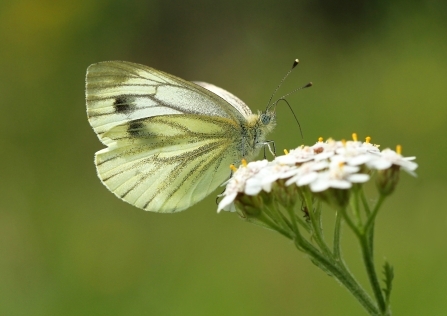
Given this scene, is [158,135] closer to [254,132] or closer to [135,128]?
[135,128]

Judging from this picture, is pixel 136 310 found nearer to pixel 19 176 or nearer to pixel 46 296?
pixel 46 296

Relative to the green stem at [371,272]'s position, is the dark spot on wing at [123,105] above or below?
above

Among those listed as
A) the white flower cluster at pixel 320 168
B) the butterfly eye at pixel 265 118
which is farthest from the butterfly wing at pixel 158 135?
the white flower cluster at pixel 320 168

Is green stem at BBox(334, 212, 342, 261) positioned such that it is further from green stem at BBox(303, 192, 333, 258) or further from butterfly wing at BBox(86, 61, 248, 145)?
butterfly wing at BBox(86, 61, 248, 145)

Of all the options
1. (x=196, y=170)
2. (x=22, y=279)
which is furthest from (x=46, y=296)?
(x=196, y=170)

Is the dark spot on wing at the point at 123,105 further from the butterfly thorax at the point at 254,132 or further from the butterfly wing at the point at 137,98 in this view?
the butterfly thorax at the point at 254,132

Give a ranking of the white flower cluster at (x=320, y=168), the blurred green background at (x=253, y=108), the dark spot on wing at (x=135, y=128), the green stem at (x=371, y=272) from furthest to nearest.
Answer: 1. the blurred green background at (x=253, y=108)
2. the dark spot on wing at (x=135, y=128)
3. the white flower cluster at (x=320, y=168)
4. the green stem at (x=371, y=272)

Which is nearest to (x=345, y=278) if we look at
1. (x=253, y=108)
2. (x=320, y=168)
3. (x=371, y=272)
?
(x=371, y=272)
